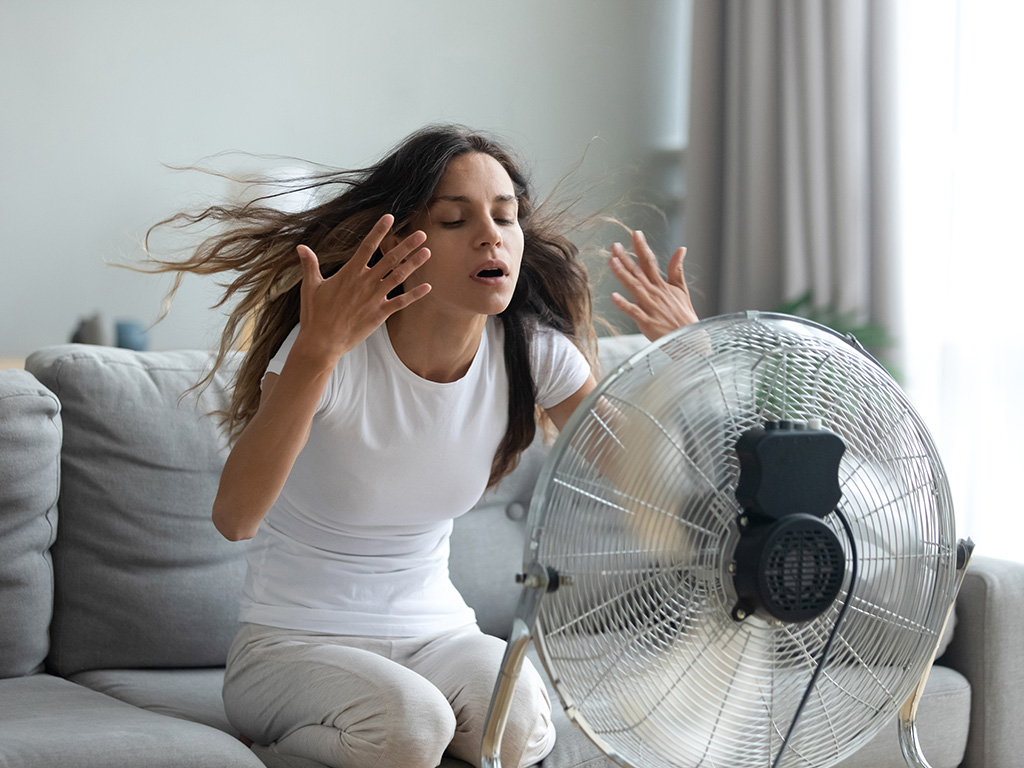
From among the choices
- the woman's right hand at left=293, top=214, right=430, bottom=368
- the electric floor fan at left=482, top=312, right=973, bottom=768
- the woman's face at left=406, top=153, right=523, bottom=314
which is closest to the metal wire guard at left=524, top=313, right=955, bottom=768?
the electric floor fan at left=482, top=312, right=973, bottom=768

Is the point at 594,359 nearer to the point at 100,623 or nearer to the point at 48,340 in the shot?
the point at 100,623

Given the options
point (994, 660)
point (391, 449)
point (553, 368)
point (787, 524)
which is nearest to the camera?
point (787, 524)

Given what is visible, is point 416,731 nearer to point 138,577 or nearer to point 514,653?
point 514,653

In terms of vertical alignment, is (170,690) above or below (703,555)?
below

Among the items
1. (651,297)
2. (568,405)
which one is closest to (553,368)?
(568,405)

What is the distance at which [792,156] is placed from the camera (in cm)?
281

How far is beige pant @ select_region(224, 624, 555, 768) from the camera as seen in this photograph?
1099 millimetres

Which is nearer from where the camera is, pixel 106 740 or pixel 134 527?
pixel 106 740

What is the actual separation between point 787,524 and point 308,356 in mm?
508

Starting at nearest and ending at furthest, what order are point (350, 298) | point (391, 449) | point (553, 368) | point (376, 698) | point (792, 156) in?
point (350, 298), point (376, 698), point (391, 449), point (553, 368), point (792, 156)

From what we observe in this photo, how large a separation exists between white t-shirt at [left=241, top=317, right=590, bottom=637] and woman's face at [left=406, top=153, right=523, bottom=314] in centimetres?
13

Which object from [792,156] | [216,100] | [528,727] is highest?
[216,100]

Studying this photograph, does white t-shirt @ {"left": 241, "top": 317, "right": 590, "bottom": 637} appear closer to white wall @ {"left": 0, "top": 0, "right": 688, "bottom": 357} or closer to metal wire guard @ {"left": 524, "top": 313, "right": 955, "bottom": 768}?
metal wire guard @ {"left": 524, "top": 313, "right": 955, "bottom": 768}

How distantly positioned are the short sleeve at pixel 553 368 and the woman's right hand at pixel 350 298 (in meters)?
0.40
